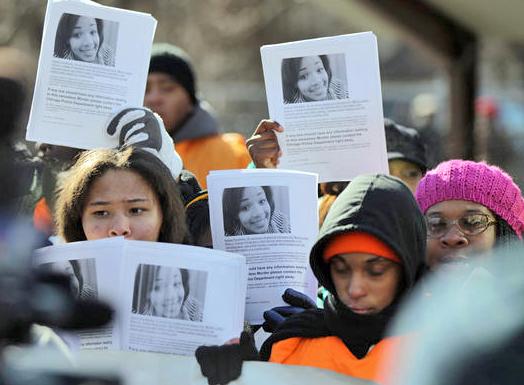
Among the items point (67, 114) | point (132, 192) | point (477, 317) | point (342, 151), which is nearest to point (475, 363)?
point (477, 317)

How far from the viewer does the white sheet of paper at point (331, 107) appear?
4.17 meters

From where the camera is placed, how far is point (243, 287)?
11.2 feet

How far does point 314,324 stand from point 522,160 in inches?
129

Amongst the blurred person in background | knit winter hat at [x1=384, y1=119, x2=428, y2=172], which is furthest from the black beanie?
knit winter hat at [x1=384, y1=119, x2=428, y2=172]

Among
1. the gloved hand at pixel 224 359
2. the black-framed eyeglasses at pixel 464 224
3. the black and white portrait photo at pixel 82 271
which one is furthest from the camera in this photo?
the black-framed eyeglasses at pixel 464 224

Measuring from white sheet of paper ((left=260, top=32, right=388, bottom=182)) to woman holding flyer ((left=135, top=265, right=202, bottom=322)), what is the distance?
1004 millimetres

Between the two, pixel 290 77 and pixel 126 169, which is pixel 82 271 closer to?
pixel 126 169

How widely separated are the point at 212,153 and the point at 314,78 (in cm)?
160

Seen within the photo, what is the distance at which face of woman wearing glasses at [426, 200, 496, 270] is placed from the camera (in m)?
3.80

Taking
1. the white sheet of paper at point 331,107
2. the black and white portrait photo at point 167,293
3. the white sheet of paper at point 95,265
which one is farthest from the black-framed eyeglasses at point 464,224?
the white sheet of paper at point 95,265

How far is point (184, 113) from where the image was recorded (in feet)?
19.6

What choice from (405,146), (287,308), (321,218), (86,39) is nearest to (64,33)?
(86,39)

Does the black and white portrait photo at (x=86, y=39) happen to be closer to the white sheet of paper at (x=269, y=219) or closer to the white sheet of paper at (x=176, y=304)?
the white sheet of paper at (x=269, y=219)

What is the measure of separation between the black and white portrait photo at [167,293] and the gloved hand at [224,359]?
0.13 meters
